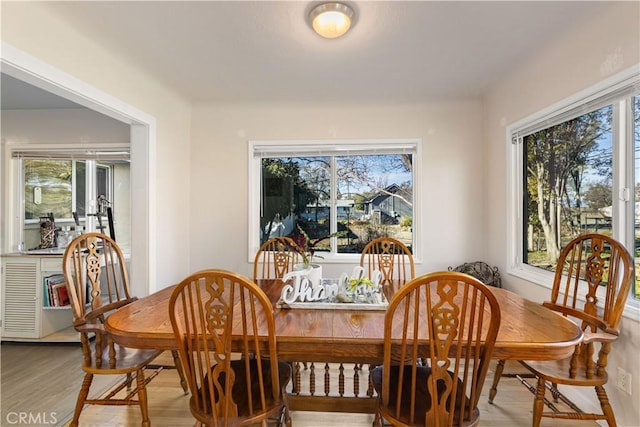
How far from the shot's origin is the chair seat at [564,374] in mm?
1456

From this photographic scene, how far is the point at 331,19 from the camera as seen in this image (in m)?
1.75

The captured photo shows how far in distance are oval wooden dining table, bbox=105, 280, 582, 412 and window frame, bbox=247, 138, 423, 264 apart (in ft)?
5.84

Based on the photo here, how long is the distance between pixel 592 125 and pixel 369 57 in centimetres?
156

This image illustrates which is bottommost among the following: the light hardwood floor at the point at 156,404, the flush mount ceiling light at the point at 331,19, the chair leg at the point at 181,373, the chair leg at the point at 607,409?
the light hardwood floor at the point at 156,404

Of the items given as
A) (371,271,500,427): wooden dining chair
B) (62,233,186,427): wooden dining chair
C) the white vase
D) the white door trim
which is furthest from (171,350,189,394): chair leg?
(371,271,500,427): wooden dining chair

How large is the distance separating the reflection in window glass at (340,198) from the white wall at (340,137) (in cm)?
24

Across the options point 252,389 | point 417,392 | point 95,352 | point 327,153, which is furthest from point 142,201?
point 417,392

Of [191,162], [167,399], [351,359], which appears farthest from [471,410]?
[191,162]

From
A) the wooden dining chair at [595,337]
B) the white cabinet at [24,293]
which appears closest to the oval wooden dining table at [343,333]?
the wooden dining chair at [595,337]

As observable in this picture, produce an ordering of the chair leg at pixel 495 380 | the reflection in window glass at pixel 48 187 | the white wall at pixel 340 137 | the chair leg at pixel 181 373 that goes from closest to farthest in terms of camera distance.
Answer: the chair leg at pixel 495 380 < the chair leg at pixel 181 373 < the white wall at pixel 340 137 < the reflection in window glass at pixel 48 187

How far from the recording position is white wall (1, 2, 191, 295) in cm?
166

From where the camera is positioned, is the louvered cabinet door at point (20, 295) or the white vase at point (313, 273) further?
the louvered cabinet door at point (20, 295)

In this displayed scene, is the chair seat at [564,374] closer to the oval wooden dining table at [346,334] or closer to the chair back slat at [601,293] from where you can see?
the chair back slat at [601,293]

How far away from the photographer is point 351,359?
1.28 m
